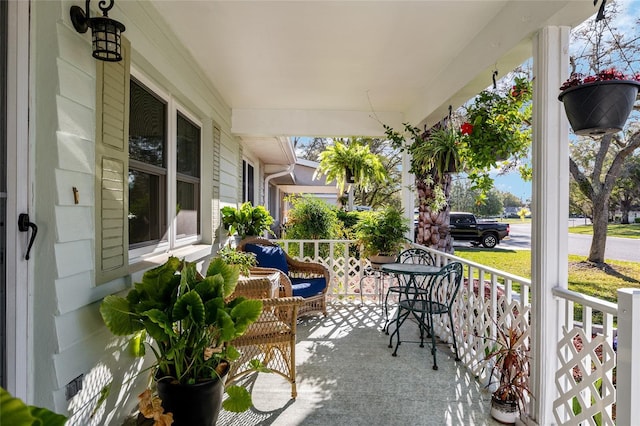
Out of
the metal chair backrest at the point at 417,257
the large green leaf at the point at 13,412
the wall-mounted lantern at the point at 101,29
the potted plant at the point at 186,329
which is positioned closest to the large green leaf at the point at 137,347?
the potted plant at the point at 186,329

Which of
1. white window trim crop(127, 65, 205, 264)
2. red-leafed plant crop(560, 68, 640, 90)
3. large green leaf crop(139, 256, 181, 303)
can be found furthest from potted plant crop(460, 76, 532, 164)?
white window trim crop(127, 65, 205, 264)

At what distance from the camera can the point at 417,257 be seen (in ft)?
14.8

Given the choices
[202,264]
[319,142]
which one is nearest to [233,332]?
[202,264]

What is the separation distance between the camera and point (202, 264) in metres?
3.72

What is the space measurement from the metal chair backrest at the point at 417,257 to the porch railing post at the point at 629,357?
2490mm

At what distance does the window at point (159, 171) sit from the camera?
→ 2480 mm

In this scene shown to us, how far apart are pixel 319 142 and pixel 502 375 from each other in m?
15.0

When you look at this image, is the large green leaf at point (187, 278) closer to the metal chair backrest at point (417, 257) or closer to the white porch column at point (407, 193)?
the metal chair backrest at point (417, 257)

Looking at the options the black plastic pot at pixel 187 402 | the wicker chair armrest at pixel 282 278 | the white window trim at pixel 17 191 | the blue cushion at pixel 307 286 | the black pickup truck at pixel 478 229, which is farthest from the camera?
the black pickup truck at pixel 478 229

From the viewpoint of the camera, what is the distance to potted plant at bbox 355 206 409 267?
4.32 meters

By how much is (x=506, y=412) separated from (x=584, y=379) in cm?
56

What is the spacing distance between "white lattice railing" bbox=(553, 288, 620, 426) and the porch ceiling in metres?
1.56

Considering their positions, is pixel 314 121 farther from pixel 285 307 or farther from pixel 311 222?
pixel 285 307

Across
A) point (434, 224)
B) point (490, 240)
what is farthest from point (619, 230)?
point (490, 240)
